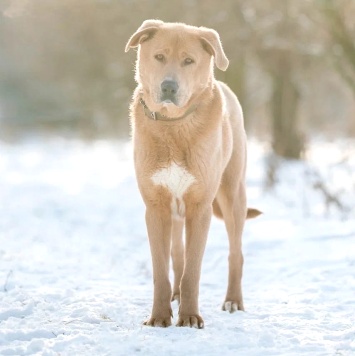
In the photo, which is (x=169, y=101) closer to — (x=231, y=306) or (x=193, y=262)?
(x=193, y=262)

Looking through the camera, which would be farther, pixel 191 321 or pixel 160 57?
pixel 160 57

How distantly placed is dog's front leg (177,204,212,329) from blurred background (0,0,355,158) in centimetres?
816

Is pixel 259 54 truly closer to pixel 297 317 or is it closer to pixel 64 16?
pixel 64 16

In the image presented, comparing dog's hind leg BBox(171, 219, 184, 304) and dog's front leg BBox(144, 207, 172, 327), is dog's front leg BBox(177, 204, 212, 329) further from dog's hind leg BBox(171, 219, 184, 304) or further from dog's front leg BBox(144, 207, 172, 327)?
dog's hind leg BBox(171, 219, 184, 304)

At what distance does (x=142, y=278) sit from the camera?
682 cm

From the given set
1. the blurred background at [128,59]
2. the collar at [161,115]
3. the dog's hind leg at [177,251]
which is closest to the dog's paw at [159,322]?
the dog's hind leg at [177,251]

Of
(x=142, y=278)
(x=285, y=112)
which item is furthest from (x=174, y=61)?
(x=285, y=112)

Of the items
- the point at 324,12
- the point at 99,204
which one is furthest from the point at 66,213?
the point at 324,12

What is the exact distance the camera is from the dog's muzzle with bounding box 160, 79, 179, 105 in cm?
Result: 459

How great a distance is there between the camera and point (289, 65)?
18.1 metres

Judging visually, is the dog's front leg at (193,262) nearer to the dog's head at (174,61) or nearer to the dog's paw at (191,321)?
the dog's paw at (191,321)

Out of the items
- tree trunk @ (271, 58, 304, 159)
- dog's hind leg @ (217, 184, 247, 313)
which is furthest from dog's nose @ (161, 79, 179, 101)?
tree trunk @ (271, 58, 304, 159)

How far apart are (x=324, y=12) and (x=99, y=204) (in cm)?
535

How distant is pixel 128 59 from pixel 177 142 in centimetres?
1580
